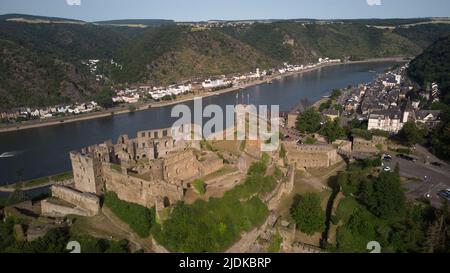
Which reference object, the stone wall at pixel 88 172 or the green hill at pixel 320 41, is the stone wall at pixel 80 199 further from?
the green hill at pixel 320 41

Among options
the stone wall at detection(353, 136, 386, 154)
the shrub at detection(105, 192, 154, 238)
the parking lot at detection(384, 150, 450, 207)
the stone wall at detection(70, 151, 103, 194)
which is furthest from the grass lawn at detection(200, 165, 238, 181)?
the stone wall at detection(353, 136, 386, 154)

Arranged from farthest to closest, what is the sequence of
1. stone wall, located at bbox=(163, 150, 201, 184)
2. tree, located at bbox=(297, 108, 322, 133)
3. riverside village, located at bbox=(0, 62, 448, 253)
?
tree, located at bbox=(297, 108, 322, 133), stone wall, located at bbox=(163, 150, 201, 184), riverside village, located at bbox=(0, 62, 448, 253)

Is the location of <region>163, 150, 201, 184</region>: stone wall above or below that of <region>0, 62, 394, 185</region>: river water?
above

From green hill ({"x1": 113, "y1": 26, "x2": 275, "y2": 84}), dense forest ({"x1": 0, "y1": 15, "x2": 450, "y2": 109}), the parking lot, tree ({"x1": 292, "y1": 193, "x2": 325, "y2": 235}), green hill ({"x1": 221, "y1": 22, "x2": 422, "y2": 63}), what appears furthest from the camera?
green hill ({"x1": 221, "y1": 22, "x2": 422, "y2": 63})

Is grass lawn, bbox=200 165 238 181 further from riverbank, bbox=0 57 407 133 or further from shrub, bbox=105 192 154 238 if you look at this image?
riverbank, bbox=0 57 407 133

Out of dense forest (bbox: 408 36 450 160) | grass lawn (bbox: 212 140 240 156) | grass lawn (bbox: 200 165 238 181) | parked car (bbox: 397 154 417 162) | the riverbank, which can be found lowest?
the riverbank

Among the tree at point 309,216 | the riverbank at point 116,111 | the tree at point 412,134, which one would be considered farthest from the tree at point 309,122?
the riverbank at point 116,111

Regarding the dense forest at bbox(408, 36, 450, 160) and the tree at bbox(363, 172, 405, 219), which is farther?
the dense forest at bbox(408, 36, 450, 160)
